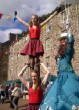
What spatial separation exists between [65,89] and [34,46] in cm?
127

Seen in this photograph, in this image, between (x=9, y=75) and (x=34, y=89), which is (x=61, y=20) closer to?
(x=34, y=89)

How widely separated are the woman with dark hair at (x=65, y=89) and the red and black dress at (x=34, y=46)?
1.90 ft

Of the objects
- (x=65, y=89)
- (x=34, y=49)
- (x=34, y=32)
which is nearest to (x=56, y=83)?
(x=65, y=89)

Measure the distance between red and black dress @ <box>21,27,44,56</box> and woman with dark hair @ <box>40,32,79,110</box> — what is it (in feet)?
1.90

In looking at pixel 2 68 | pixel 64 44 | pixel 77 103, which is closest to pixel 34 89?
pixel 77 103

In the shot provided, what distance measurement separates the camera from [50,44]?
49.4ft

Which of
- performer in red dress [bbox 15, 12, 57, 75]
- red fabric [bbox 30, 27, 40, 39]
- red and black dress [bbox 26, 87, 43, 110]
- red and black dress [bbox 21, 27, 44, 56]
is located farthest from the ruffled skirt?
red fabric [bbox 30, 27, 40, 39]

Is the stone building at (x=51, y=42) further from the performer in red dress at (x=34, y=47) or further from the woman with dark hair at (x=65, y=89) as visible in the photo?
the woman with dark hair at (x=65, y=89)

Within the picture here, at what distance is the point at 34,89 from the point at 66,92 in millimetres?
586

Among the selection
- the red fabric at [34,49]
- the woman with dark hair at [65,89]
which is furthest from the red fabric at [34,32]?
the woman with dark hair at [65,89]

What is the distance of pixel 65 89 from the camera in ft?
8.55

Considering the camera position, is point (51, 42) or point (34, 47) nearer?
point (34, 47)

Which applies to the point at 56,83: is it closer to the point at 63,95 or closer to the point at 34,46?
the point at 63,95

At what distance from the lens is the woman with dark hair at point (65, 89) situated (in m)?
2.50
